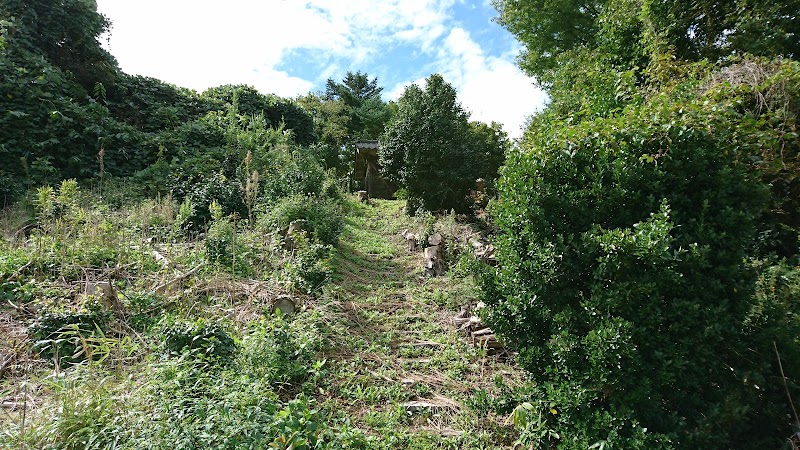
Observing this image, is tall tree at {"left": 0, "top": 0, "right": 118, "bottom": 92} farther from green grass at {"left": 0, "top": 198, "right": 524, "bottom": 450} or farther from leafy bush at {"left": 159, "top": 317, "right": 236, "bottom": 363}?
leafy bush at {"left": 159, "top": 317, "right": 236, "bottom": 363}

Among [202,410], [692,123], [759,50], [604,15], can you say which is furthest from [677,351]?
[604,15]

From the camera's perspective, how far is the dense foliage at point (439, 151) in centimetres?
960

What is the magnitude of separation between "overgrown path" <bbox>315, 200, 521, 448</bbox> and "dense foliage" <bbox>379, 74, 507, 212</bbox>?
155 inches

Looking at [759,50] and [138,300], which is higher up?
[759,50]

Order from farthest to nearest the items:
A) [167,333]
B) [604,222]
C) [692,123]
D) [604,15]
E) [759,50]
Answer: [604,15], [759,50], [167,333], [604,222], [692,123]

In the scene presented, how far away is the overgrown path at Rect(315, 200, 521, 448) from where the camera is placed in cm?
278

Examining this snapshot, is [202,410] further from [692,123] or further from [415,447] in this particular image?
[692,123]

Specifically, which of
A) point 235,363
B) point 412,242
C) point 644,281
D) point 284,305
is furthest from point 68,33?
point 644,281

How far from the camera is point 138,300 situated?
3.63 m

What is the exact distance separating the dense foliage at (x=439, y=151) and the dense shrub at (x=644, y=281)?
6.96 meters

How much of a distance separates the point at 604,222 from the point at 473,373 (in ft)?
5.76

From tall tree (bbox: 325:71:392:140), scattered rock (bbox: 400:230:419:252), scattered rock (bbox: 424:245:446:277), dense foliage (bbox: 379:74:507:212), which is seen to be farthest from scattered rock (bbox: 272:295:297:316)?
tall tree (bbox: 325:71:392:140)

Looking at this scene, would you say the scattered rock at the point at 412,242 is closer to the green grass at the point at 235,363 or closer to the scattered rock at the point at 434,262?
the scattered rock at the point at 434,262

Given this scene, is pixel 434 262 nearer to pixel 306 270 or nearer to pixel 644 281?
pixel 306 270
